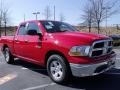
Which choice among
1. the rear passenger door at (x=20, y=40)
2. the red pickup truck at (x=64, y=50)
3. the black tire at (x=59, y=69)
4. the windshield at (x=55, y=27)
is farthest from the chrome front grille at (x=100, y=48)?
the rear passenger door at (x=20, y=40)

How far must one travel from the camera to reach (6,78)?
8234 millimetres

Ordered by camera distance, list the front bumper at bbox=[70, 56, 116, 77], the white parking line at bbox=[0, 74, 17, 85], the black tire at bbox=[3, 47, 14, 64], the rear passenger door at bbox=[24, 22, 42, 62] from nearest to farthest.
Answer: the front bumper at bbox=[70, 56, 116, 77], the white parking line at bbox=[0, 74, 17, 85], the rear passenger door at bbox=[24, 22, 42, 62], the black tire at bbox=[3, 47, 14, 64]

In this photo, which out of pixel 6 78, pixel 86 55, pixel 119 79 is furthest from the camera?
pixel 6 78

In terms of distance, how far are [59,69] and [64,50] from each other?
632 millimetres

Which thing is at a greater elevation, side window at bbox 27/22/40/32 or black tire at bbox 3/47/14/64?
side window at bbox 27/22/40/32

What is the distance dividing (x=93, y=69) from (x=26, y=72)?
3073 millimetres

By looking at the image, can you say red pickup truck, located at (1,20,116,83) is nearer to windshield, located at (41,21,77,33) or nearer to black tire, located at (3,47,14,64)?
windshield, located at (41,21,77,33)

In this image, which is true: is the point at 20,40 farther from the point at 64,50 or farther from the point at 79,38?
the point at 79,38

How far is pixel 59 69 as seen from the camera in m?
7.32

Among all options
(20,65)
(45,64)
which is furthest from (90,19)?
(45,64)

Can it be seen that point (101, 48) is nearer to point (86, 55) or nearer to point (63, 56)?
point (86, 55)

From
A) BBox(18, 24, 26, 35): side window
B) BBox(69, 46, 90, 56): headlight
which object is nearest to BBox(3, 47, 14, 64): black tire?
BBox(18, 24, 26, 35): side window

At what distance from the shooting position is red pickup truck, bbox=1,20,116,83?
671 centimetres

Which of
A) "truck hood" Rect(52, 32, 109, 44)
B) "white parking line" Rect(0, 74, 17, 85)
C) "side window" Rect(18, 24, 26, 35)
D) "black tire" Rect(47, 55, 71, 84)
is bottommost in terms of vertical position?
"white parking line" Rect(0, 74, 17, 85)
